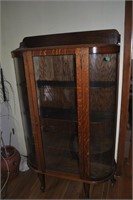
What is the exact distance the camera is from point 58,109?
1.52 meters

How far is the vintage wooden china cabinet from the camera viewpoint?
1.20m

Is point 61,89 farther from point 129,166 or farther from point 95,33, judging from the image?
point 129,166

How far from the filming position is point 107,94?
1351 millimetres

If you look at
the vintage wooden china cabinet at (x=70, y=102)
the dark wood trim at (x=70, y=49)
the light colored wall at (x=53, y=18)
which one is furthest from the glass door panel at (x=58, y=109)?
the light colored wall at (x=53, y=18)

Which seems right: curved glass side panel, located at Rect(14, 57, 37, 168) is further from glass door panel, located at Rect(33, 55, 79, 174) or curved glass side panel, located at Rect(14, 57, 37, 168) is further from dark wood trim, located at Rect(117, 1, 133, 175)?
dark wood trim, located at Rect(117, 1, 133, 175)

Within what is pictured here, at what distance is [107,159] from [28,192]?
2.86ft

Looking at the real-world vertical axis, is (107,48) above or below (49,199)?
above

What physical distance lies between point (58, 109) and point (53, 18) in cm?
85

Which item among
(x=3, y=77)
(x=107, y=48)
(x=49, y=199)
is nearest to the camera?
(x=107, y=48)

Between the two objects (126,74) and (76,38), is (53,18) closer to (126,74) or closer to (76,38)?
(76,38)

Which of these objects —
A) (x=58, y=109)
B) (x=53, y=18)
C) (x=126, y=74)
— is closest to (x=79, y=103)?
(x=58, y=109)

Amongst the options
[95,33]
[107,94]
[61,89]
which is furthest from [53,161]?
[95,33]

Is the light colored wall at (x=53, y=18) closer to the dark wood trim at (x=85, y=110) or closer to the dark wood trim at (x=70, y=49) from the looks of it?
the dark wood trim at (x=70, y=49)

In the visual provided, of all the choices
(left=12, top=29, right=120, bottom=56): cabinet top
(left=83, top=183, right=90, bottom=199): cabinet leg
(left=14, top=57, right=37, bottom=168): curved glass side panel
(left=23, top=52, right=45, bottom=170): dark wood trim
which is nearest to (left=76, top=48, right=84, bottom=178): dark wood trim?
(left=83, top=183, right=90, bottom=199): cabinet leg
